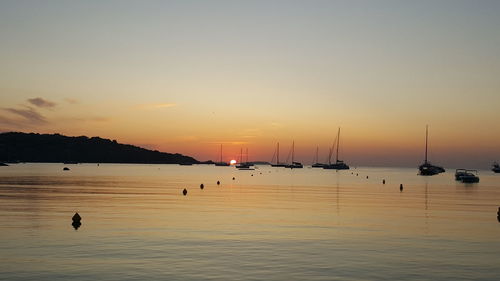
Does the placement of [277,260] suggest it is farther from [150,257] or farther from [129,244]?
→ [129,244]

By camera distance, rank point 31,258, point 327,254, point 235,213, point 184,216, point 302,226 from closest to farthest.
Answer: point 31,258 → point 327,254 → point 302,226 → point 184,216 → point 235,213

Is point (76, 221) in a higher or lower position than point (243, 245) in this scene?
higher

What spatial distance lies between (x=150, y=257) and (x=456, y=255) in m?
18.8

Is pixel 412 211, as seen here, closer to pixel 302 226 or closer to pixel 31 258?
pixel 302 226

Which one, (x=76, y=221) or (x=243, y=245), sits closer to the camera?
(x=243, y=245)

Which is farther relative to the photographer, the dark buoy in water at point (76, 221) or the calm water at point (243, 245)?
the dark buoy in water at point (76, 221)

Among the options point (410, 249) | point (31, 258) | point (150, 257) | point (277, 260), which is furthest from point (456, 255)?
point (31, 258)

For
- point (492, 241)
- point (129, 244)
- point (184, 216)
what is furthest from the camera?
point (184, 216)

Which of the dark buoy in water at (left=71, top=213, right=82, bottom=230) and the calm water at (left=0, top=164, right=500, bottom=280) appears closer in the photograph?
the calm water at (left=0, top=164, right=500, bottom=280)

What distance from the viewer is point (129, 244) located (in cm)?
3412

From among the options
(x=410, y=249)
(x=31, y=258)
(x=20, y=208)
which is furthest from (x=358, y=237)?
(x=20, y=208)

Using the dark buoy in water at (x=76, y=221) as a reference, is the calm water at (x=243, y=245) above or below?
below

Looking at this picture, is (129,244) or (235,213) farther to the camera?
(235,213)

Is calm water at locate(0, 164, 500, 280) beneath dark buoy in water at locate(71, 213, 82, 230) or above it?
beneath
